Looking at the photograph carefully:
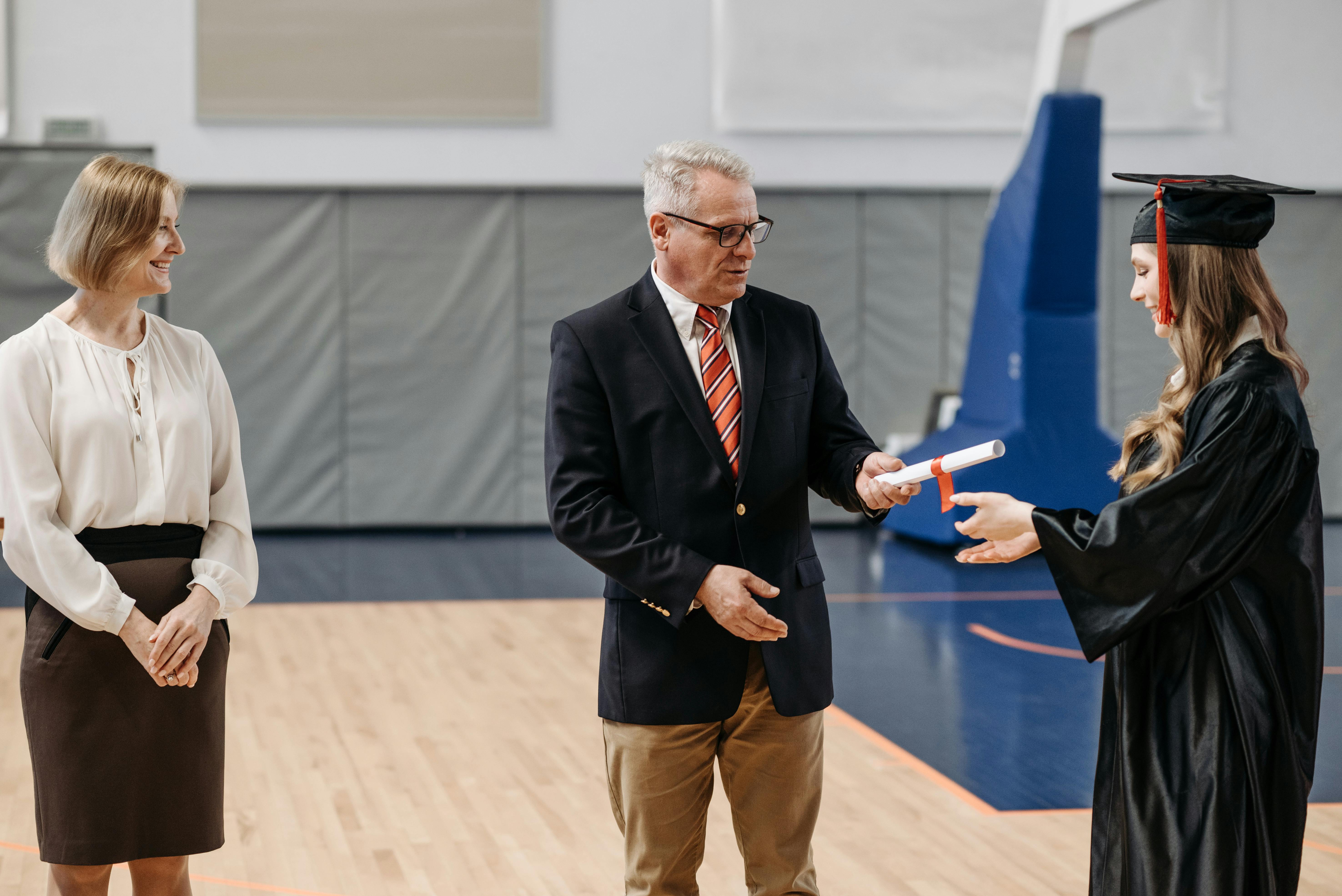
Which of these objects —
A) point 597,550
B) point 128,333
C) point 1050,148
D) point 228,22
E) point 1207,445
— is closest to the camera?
point 1207,445

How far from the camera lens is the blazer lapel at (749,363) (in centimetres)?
221

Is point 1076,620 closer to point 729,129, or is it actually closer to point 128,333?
point 128,333

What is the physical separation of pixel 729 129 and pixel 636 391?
816cm

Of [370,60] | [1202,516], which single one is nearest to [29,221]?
[370,60]

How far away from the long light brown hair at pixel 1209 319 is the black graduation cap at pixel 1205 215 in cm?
1

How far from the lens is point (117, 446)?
85.6 inches

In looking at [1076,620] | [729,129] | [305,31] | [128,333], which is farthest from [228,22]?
[1076,620]

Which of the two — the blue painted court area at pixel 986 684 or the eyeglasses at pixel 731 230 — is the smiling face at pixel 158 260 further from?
the blue painted court area at pixel 986 684

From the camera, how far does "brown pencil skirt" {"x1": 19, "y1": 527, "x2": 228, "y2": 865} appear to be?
2.19m

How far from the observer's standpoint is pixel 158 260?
2.24 m

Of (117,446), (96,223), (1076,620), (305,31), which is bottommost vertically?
(1076,620)

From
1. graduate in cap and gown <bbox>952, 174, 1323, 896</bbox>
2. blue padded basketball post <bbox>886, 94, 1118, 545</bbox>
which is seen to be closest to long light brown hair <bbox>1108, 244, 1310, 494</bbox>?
graduate in cap and gown <bbox>952, 174, 1323, 896</bbox>

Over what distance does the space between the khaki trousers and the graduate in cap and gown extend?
1.68 ft

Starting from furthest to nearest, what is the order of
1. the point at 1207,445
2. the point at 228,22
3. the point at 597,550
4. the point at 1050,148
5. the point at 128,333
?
the point at 228,22
the point at 1050,148
the point at 128,333
the point at 597,550
the point at 1207,445
